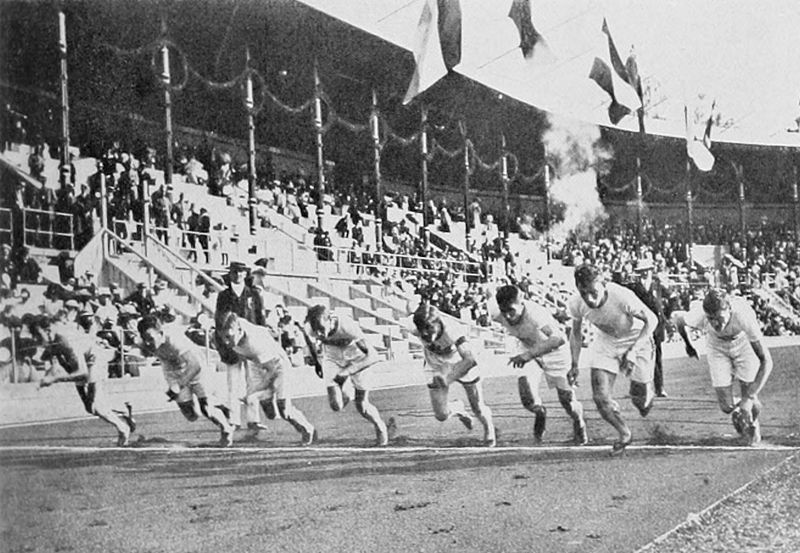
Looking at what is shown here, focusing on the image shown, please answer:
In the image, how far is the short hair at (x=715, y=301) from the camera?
469 centimetres

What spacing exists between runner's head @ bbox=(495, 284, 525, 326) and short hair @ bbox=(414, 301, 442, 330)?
34cm

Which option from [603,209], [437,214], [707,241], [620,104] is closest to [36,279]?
[437,214]

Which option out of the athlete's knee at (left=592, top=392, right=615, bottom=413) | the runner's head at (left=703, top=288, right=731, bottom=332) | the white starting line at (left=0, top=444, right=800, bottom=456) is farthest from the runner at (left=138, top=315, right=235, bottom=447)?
the runner's head at (left=703, top=288, right=731, bottom=332)

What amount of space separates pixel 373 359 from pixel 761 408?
2180mm

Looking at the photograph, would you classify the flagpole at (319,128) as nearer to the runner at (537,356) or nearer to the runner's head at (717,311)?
the runner at (537,356)

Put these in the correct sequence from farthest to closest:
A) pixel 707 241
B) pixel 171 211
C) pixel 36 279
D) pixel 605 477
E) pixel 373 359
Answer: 1. pixel 707 241
2. pixel 605 477
3. pixel 373 359
4. pixel 171 211
5. pixel 36 279

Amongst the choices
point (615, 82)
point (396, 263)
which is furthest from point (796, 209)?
point (396, 263)

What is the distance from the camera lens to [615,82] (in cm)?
466

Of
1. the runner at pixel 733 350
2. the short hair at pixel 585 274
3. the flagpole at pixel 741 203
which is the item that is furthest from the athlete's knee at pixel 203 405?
the flagpole at pixel 741 203

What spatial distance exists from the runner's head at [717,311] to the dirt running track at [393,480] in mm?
305

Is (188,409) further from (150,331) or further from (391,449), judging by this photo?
(391,449)

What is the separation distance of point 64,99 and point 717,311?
3.37 m

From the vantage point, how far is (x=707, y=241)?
4.74 m

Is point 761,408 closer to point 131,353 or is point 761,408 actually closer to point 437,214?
point 437,214
